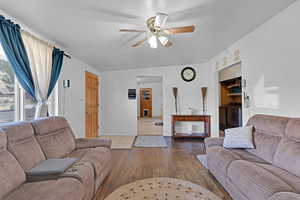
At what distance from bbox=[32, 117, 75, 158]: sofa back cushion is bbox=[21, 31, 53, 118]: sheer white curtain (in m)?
0.38

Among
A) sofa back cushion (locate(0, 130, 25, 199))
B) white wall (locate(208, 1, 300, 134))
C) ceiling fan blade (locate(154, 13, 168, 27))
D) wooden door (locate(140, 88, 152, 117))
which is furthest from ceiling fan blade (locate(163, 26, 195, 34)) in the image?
wooden door (locate(140, 88, 152, 117))

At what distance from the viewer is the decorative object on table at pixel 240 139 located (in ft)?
7.62

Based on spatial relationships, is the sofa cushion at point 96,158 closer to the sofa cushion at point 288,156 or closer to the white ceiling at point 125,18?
the white ceiling at point 125,18

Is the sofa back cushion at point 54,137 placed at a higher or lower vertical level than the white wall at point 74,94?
lower

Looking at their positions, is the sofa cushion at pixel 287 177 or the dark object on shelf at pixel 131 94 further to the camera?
the dark object on shelf at pixel 131 94

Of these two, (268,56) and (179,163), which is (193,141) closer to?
(179,163)

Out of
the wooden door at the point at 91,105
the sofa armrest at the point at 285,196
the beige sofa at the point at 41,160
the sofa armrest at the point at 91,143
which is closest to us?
the sofa armrest at the point at 285,196

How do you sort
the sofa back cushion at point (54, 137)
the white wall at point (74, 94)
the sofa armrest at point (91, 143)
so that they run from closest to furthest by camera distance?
the sofa back cushion at point (54, 137), the sofa armrest at point (91, 143), the white wall at point (74, 94)

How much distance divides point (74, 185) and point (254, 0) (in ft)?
9.85

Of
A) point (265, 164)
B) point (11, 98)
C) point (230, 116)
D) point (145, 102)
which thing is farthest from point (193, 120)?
point (145, 102)

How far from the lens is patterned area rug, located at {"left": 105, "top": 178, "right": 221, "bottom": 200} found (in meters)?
1.96

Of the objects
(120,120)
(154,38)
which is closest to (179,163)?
(154,38)

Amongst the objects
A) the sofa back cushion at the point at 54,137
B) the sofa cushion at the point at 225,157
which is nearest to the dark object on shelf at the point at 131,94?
the sofa back cushion at the point at 54,137

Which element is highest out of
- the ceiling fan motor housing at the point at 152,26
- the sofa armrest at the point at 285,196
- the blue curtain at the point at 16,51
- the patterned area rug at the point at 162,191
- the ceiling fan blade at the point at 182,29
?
the ceiling fan motor housing at the point at 152,26
